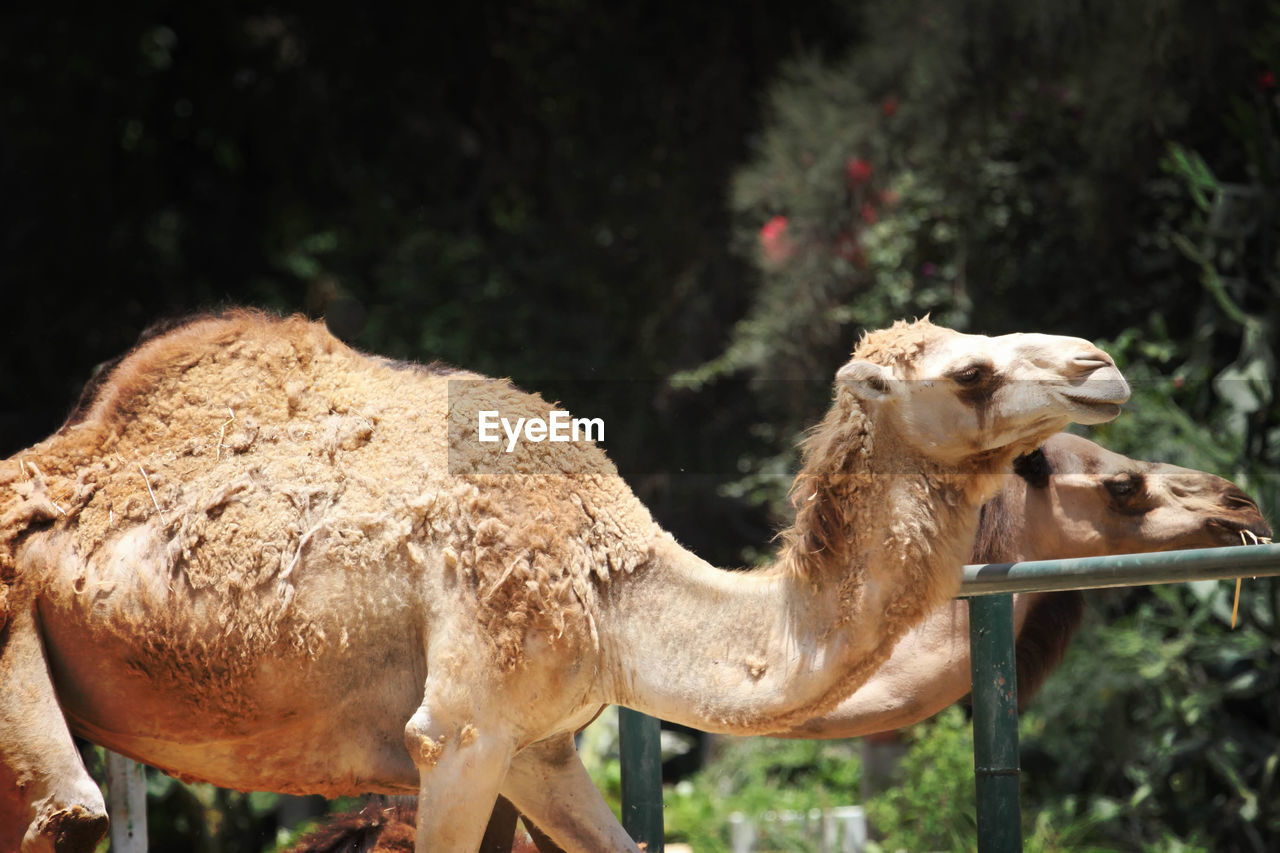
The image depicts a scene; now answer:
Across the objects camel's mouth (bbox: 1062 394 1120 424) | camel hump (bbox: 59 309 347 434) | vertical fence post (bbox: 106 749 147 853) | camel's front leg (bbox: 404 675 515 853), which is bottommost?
vertical fence post (bbox: 106 749 147 853)

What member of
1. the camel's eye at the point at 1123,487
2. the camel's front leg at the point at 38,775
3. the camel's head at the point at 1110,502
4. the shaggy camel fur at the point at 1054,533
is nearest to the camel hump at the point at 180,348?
the camel's front leg at the point at 38,775

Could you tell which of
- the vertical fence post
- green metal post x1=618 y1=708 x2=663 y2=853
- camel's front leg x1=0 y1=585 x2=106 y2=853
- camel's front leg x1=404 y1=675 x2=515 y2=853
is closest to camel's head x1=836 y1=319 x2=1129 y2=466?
camel's front leg x1=404 y1=675 x2=515 y2=853

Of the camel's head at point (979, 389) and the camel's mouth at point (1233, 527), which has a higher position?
the camel's head at point (979, 389)

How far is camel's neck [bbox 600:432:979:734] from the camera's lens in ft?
7.59

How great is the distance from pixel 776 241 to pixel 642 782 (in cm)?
458

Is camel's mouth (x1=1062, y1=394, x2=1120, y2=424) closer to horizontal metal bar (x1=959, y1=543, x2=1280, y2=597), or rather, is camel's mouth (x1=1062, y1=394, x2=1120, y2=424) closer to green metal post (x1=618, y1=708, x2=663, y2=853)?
horizontal metal bar (x1=959, y1=543, x2=1280, y2=597)

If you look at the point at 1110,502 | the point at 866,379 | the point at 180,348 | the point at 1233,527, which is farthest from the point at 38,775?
the point at 1233,527

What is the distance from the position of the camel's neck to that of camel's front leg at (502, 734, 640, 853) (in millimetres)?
275

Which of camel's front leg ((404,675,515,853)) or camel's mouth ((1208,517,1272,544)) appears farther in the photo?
camel's mouth ((1208,517,1272,544))

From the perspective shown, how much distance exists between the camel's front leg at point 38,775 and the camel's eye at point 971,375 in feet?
5.42

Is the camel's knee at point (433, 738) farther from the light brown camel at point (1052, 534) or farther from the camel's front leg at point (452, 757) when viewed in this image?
the light brown camel at point (1052, 534)

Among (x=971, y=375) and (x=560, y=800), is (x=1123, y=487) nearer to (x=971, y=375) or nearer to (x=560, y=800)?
(x=971, y=375)

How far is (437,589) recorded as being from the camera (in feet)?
7.73

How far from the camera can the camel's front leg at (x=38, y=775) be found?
91.0 inches
